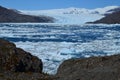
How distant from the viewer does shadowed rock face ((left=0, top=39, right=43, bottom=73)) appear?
27.2ft

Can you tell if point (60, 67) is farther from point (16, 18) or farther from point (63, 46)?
point (16, 18)

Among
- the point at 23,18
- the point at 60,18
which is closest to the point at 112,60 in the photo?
the point at 60,18

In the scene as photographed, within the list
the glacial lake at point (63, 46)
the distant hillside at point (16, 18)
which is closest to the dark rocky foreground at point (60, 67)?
the glacial lake at point (63, 46)

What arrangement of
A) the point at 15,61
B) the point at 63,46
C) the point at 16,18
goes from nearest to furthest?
the point at 15,61, the point at 63,46, the point at 16,18

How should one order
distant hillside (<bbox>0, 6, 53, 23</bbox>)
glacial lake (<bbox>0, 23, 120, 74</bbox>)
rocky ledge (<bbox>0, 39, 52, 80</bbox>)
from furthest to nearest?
distant hillside (<bbox>0, 6, 53, 23</bbox>) < glacial lake (<bbox>0, 23, 120, 74</bbox>) < rocky ledge (<bbox>0, 39, 52, 80</bbox>)

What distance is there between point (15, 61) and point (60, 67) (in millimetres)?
1214

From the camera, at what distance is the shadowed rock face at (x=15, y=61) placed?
27.2 feet

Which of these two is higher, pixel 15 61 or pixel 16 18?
pixel 16 18

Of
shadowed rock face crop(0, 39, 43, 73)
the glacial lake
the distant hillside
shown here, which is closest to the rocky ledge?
shadowed rock face crop(0, 39, 43, 73)

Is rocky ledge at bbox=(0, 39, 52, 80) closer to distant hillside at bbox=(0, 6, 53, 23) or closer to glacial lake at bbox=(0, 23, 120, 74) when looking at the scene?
glacial lake at bbox=(0, 23, 120, 74)

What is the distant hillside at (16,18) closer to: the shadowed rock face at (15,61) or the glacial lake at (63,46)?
the glacial lake at (63,46)

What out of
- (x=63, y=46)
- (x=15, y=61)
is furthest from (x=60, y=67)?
(x=63, y=46)

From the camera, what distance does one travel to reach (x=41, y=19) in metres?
194

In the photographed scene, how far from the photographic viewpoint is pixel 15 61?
8500mm
